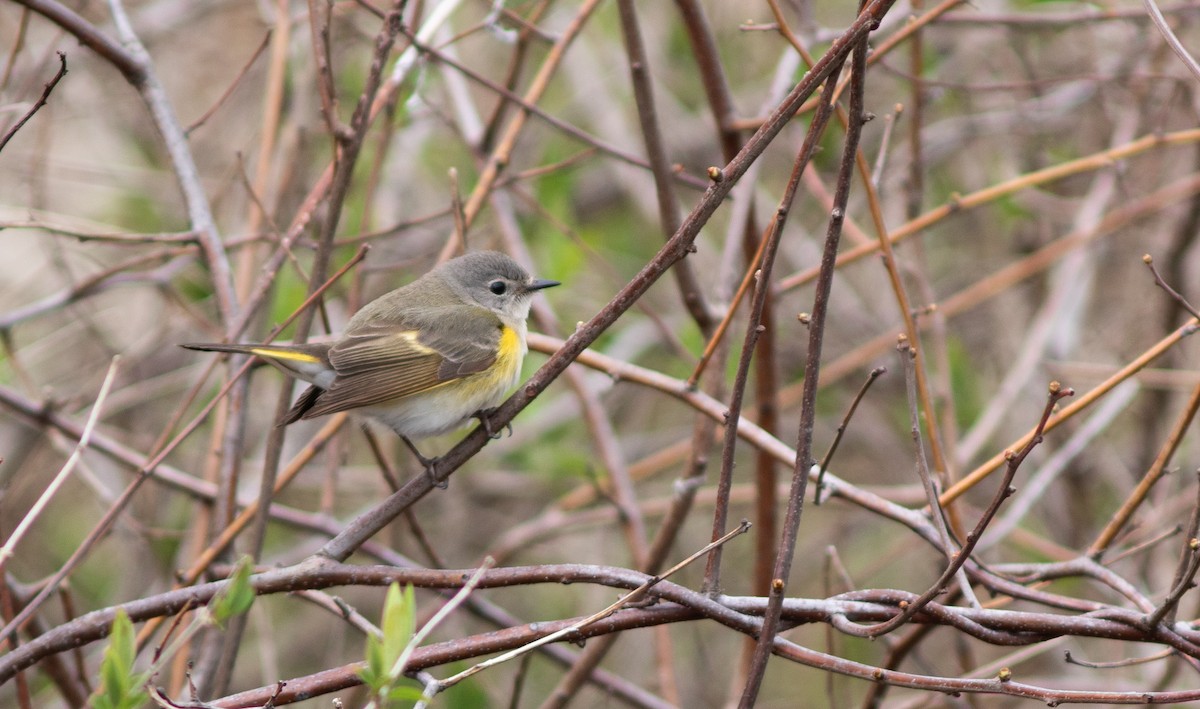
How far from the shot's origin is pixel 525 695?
5941 mm

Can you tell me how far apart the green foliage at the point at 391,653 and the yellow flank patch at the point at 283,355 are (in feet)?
4.89

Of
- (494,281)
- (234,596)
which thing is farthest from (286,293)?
(234,596)

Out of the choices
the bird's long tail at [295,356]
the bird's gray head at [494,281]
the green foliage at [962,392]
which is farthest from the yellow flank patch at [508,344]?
the green foliage at [962,392]

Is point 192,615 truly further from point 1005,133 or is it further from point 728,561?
point 1005,133

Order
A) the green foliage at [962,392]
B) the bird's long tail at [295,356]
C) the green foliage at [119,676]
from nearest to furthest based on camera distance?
the green foliage at [119,676], the bird's long tail at [295,356], the green foliage at [962,392]

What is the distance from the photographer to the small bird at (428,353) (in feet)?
10.6

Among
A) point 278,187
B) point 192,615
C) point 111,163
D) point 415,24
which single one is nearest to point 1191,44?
point 415,24

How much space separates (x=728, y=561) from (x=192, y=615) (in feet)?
12.7

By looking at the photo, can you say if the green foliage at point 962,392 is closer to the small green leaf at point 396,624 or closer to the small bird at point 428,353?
the small bird at point 428,353

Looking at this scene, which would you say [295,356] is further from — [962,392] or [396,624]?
[962,392]

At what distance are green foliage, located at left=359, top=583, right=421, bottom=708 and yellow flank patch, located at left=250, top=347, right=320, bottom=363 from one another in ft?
4.89

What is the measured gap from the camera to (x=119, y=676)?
1556 millimetres

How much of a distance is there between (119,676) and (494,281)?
2518 mm

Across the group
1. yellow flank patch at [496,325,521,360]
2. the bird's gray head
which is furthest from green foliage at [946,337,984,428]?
yellow flank patch at [496,325,521,360]
